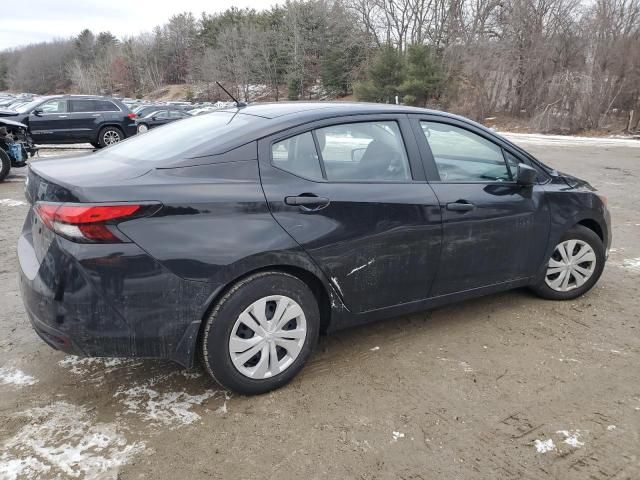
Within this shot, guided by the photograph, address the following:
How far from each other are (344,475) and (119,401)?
131cm

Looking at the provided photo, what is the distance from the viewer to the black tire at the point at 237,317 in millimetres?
2625

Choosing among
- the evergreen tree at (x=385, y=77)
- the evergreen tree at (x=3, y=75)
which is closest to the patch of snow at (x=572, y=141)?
the evergreen tree at (x=385, y=77)

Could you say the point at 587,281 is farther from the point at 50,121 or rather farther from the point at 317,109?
the point at 50,121

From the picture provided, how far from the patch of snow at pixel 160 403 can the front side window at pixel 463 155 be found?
205 cm

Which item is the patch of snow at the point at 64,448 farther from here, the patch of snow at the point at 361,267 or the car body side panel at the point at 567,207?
the car body side panel at the point at 567,207

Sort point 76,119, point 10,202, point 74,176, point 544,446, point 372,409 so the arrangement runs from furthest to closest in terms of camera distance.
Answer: point 76,119, point 10,202, point 372,409, point 74,176, point 544,446

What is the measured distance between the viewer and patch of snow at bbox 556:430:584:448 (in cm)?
250

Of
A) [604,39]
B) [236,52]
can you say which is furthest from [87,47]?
[604,39]

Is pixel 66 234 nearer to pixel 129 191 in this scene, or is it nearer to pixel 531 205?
pixel 129 191

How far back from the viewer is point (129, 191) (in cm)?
245

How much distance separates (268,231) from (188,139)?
2.71ft

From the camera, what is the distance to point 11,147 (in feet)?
31.2

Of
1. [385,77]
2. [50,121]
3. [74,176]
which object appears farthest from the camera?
[385,77]

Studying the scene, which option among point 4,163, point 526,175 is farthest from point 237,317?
point 4,163
